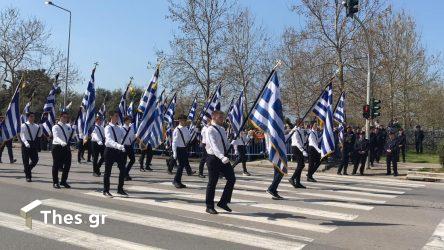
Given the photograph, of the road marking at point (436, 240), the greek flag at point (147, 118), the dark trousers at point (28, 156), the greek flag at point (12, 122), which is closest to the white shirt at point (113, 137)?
the greek flag at point (147, 118)

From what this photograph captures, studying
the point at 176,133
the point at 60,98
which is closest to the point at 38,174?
the point at 176,133

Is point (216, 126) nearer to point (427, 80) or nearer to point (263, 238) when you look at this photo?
point (263, 238)

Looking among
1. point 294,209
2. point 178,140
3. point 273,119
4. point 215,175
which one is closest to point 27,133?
point 178,140

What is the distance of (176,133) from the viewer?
41.3ft

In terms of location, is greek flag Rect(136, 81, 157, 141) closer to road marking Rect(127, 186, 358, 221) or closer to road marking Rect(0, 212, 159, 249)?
road marking Rect(127, 186, 358, 221)

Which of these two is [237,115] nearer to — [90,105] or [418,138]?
[90,105]

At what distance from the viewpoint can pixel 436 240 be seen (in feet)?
23.7

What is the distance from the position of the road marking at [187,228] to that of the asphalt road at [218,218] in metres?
0.01

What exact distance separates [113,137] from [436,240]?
6.56 metres

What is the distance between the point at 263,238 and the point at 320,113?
6605 mm

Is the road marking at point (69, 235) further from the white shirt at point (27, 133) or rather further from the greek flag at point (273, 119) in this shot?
the white shirt at point (27, 133)

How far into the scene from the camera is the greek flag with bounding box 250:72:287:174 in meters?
9.30

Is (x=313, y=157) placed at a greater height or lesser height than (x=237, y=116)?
lesser

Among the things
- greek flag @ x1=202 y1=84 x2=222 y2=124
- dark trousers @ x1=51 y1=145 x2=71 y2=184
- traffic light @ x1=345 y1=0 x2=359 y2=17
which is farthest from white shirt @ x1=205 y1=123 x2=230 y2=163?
traffic light @ x1=345 y1=0 x2=359 y2=17
